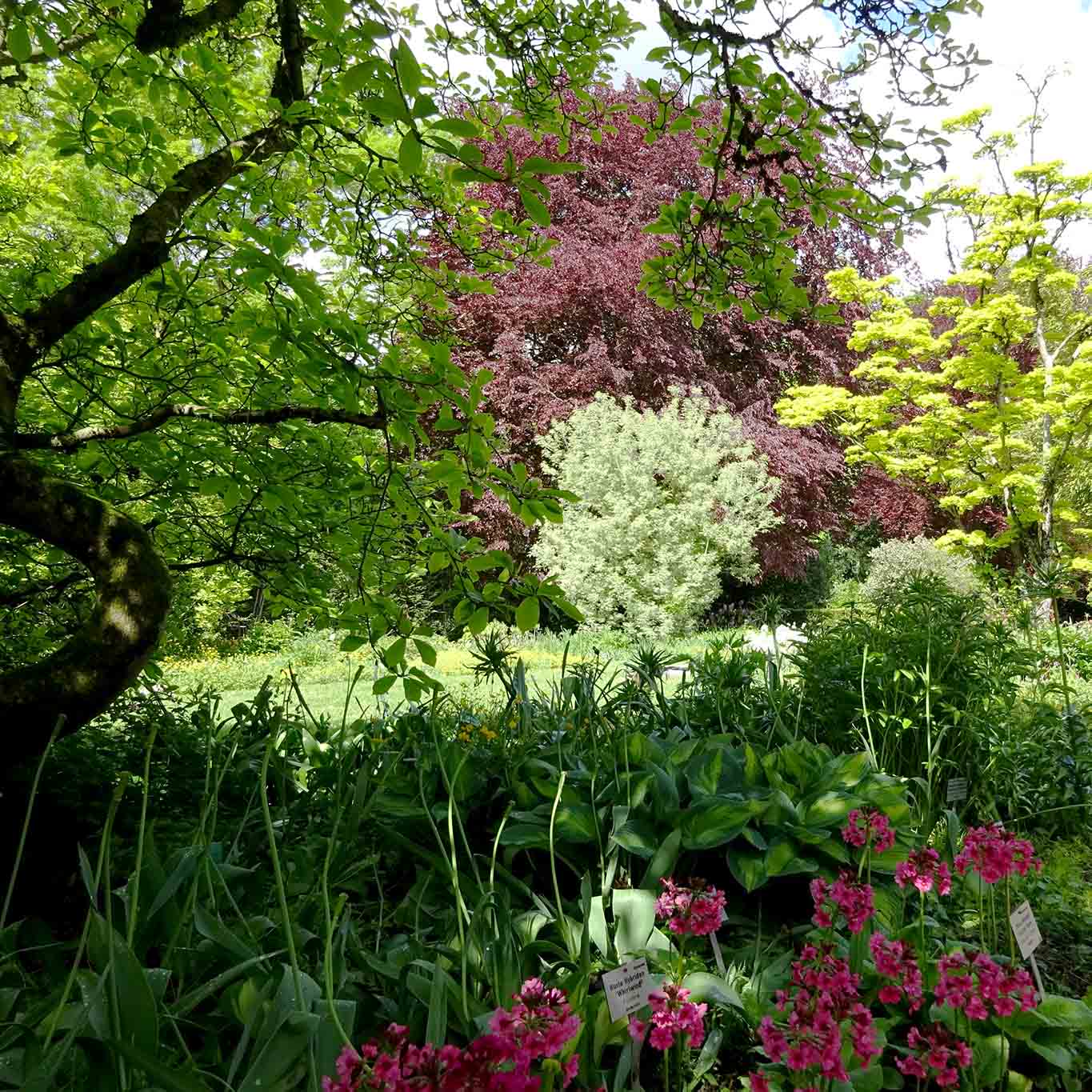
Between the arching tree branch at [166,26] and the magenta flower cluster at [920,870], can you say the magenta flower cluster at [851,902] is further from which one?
the arching tree branch at [166,26]

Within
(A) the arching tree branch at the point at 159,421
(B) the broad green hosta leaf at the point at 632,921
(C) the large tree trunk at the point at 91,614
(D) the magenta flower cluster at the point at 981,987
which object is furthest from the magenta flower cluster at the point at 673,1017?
(A) the arching tree branch at the point at 159,421

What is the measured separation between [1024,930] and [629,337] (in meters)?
12.8

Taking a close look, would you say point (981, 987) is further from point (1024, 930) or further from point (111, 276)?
point (111, 276)

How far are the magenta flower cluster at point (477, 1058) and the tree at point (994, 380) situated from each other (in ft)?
38.1

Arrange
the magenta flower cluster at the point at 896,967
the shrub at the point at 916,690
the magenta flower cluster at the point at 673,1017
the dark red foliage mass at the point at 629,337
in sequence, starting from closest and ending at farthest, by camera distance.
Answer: the magenta flower cluster at the point at 673,1017, the magenta flower cluster at the point at 896,967, the shrub at the point at 916,690, the dark red foliage mass at the point at 629,337

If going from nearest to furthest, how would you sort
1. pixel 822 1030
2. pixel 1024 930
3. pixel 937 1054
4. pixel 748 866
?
pixel 822 1030 → pixel 937 1054 → pixel 1024 930 → pixel 748 866

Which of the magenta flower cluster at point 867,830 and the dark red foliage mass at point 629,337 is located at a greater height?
the dark red foliage mass at point 629,337

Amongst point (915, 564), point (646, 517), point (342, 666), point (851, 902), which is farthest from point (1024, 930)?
point (646, 517)

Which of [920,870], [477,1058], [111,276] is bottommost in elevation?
[920,870]

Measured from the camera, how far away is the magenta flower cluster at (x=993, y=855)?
4.24 feet

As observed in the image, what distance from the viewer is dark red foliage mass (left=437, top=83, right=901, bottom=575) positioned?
1303cm

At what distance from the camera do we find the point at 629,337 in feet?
44.7

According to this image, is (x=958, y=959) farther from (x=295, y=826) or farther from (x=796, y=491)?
(x=796, y=491)

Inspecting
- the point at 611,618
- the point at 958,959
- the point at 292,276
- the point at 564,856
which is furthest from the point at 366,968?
the point at 611,618
